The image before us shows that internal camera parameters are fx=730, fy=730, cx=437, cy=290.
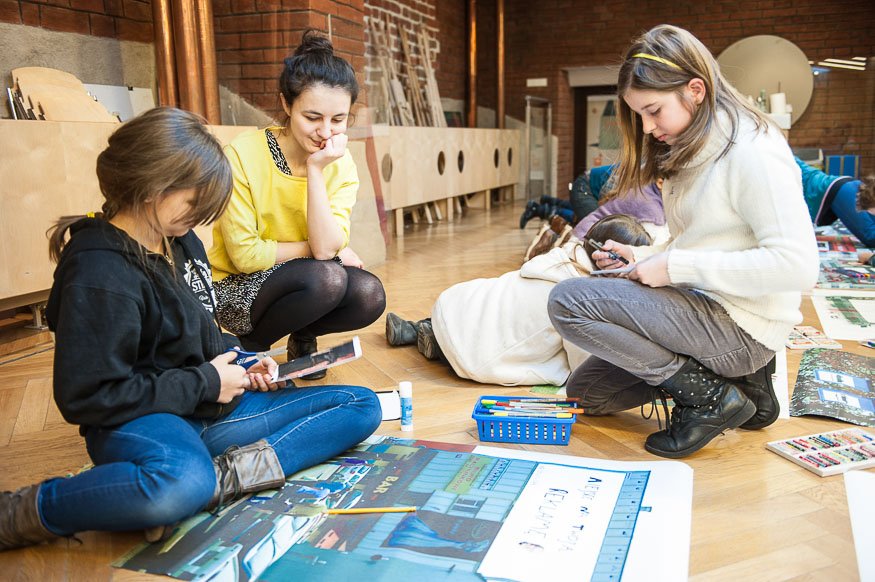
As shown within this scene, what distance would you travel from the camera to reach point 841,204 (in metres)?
4.54

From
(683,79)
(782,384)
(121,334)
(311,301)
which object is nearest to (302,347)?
(311,301)

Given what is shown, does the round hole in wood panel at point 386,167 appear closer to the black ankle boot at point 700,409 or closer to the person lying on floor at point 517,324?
the person lying on floor at point 517,324

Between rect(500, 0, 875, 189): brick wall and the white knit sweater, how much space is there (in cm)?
781

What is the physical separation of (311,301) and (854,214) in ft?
12.4

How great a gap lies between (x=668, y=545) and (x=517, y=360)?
3.31 feet

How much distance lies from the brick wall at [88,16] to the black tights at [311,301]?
205cm

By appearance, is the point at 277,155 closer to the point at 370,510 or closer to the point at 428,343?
the point at 428,343

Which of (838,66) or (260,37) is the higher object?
(838,66)

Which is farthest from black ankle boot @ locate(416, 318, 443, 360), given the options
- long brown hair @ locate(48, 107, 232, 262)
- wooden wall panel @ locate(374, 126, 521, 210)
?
wooden wall panel @ locate(374, 126, 521, 210)

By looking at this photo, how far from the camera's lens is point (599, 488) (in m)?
1.56

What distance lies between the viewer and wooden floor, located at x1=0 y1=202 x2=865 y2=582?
1334 millimetres

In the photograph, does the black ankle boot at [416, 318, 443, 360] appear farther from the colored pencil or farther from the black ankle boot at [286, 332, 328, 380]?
the colored pencil

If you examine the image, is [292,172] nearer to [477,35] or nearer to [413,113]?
[413,113]

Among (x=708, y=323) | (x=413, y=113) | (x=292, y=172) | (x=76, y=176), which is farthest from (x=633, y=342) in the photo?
(x=413, y=113)
